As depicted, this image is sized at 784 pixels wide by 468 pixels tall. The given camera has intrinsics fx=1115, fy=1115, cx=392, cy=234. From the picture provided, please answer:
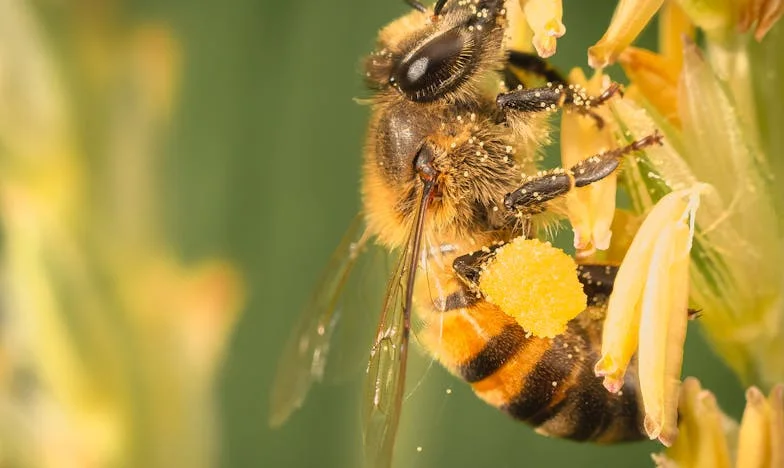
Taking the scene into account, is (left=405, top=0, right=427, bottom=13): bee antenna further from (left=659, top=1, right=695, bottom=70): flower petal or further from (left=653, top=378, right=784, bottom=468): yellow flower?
(left=653, top=378, right=784, bottom=468): yellow flower

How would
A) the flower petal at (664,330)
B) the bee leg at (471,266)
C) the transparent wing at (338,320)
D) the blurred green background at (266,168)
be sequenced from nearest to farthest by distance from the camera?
the flower petal at (664,330) < the bee leg at (471,266) < the transparent wing at (338,320) < the blurred green background at (266,168)

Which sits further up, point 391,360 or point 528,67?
point 528,67

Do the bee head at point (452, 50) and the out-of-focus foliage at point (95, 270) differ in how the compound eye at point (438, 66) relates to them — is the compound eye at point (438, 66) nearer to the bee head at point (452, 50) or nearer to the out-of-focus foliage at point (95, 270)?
the bee head at point (452, 50)

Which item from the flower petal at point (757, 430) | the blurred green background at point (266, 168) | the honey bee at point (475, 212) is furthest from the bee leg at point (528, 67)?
the blurred green background at point (266, 168)

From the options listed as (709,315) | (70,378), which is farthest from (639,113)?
(70,378)

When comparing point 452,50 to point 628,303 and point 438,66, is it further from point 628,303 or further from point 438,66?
point 628,303

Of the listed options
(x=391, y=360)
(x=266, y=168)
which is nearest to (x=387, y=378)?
(x=391, y=360)
